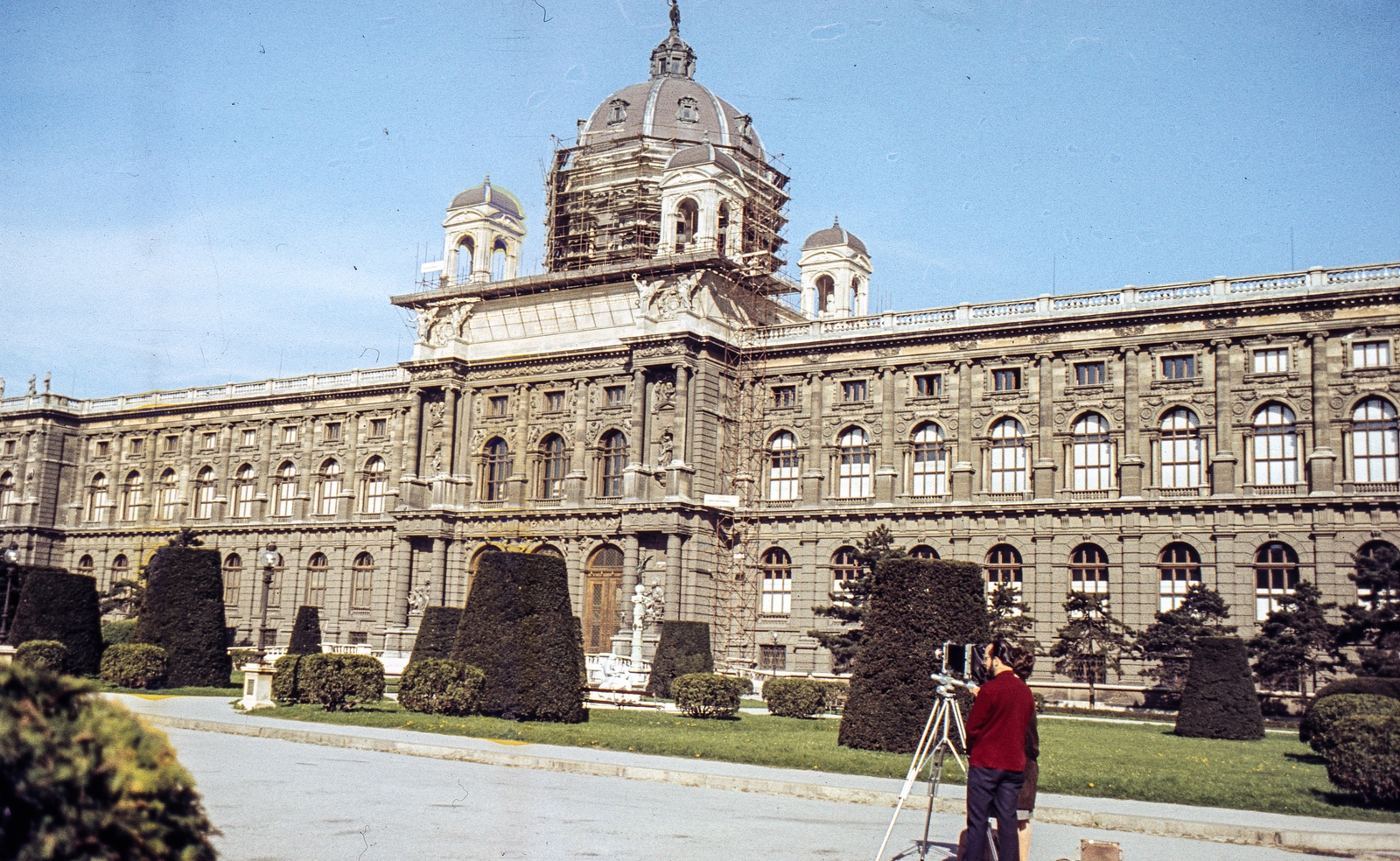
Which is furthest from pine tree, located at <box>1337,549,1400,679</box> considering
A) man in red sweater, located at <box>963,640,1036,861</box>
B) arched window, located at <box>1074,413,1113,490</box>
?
man in red sweater, located at <box>963,640,1036,861</box>

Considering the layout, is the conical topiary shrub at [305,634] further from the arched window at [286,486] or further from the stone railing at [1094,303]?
the arched window at [286,486]

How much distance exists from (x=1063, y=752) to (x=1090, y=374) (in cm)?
2488

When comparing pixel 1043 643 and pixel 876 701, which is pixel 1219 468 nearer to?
pixel 1043 643

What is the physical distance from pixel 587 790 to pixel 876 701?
803cm

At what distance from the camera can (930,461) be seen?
161 ft

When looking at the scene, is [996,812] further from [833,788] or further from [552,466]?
[552,466]

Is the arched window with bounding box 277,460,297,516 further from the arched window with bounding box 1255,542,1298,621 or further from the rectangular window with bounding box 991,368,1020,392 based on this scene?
the arched window with bounding box 1255,542,1298,621

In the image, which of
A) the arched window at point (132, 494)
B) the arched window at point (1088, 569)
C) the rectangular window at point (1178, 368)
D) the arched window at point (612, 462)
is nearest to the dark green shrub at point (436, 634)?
the arched window at point (612, 462)

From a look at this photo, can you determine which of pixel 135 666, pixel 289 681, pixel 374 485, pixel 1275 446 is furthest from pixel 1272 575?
pixel 374 485

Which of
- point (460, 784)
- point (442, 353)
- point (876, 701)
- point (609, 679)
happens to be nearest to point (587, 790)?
point (460, 784)

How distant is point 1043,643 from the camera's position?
45.0 meters

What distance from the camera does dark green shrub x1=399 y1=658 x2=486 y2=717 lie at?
87.0 ft

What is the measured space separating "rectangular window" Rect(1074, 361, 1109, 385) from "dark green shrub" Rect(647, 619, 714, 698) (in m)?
16.7

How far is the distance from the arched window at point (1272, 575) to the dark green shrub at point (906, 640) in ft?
75.3
